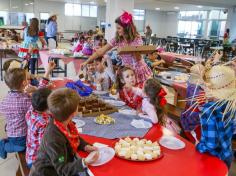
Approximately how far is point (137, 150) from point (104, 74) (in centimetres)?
163

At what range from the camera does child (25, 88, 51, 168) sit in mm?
1628

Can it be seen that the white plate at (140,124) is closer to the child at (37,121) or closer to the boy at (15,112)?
the child at (37,121)

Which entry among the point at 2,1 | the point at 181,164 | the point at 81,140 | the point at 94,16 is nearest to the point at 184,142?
the point at 181,164

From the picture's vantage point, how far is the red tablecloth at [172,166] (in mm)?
1214

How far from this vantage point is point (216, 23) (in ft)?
50.7

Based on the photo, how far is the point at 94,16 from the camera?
17750 mm

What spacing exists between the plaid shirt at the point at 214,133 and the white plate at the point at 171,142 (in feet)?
0.35

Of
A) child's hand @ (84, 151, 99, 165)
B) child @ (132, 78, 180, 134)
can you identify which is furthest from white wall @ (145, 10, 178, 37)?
child's hand @ (84, 151, 99, 165)

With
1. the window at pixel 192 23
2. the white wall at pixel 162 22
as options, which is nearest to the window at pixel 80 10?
the white wall at pixel 162 22

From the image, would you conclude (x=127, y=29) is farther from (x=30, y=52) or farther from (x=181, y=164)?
(x=30, y=52)

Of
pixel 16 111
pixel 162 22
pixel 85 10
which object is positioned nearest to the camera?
pixel 16 111

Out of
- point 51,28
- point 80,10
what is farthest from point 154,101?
point 80,10

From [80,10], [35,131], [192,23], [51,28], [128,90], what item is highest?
[80,10]

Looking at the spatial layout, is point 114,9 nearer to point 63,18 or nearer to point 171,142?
point 171,142
